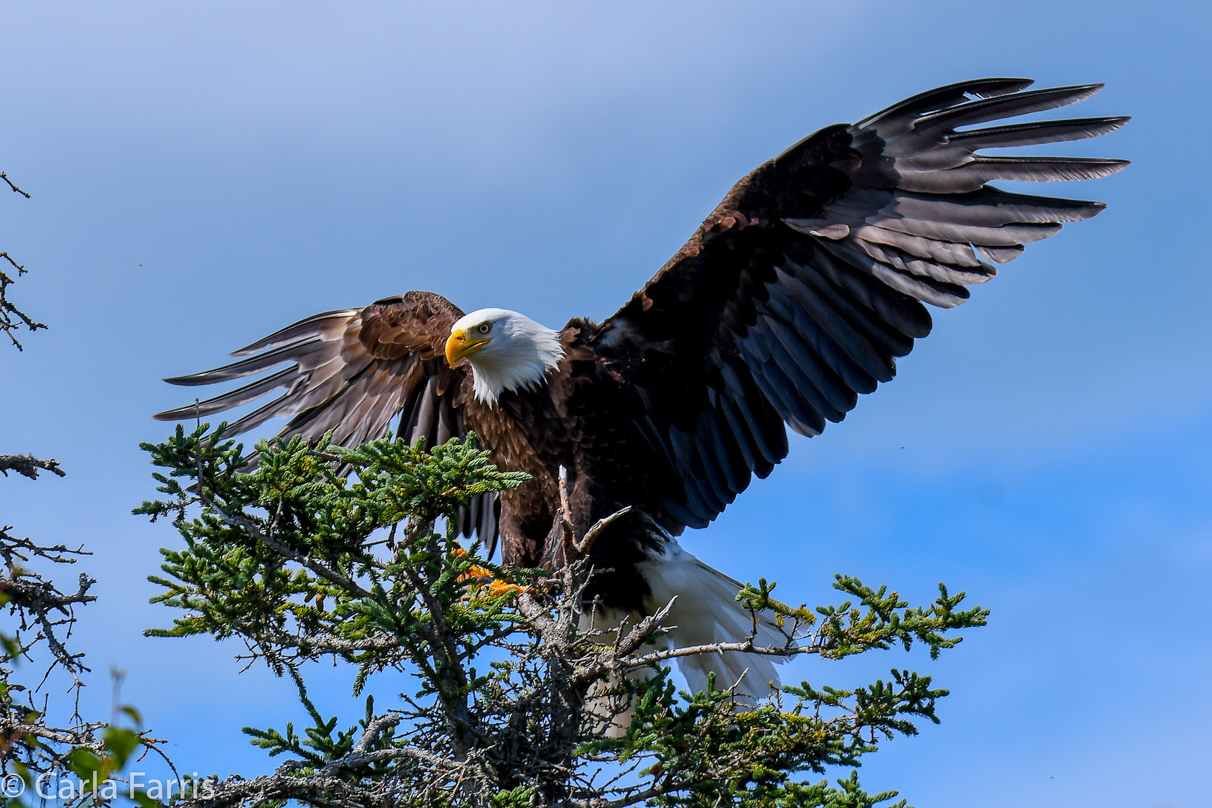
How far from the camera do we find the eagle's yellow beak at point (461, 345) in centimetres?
473

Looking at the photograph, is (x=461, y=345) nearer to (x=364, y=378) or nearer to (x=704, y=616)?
(x=364, y=378)

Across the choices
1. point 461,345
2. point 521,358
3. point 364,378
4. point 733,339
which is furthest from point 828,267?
point 364,378

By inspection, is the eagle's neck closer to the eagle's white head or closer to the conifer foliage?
the eagle's white head

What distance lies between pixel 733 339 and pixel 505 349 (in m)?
1.02

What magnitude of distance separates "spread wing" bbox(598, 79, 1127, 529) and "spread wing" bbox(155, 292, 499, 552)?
103 centimetres

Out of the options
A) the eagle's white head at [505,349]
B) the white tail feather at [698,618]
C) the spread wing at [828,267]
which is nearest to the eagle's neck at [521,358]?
the eagle's white head at [505,349]

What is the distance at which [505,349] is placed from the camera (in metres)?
4.78

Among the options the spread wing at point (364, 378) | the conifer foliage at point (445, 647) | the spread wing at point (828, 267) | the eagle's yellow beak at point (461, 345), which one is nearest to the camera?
the conifer foliage at point (445, 647)

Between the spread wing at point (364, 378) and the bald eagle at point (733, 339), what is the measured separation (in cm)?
2

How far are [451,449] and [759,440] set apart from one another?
228 centimetres

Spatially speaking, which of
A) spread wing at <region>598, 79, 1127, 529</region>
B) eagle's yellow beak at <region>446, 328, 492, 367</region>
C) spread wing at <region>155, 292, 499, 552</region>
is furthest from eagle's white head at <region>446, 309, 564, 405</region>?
spread wing at <region>155, 292, 499, 552</region>

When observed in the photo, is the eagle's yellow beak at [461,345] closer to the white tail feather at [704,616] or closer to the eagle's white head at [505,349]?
the eagle's white head at [505,349]

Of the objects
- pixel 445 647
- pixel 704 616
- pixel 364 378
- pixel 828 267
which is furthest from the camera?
pixel 364 378

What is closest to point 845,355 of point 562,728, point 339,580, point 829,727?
point 829,727
